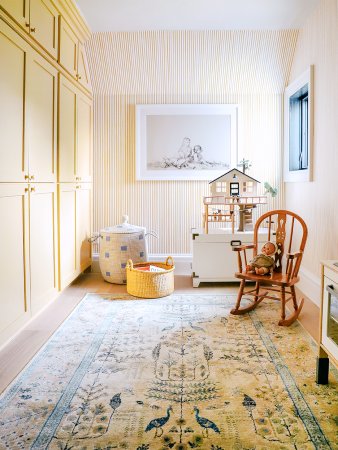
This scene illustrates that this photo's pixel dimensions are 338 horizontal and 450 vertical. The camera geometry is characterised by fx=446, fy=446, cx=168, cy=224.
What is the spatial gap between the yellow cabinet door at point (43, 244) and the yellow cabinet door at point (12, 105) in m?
0.31

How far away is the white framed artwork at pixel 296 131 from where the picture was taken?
443 centimetres

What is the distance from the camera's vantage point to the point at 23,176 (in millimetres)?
2910

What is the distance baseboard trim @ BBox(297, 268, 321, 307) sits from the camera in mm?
3752

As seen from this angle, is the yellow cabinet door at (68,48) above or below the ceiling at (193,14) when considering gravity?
below

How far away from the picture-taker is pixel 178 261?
5152 mm

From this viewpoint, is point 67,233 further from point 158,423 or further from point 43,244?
point 158,423

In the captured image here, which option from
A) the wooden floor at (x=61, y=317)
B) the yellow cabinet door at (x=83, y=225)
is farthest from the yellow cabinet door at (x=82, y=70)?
the wooden floor at (x=61, y=317)

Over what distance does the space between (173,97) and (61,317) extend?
283 centimetres

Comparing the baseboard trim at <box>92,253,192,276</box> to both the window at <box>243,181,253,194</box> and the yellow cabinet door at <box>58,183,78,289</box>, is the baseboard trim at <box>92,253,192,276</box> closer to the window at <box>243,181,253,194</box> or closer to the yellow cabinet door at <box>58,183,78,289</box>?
the yellow cabinet door at <box>58,183,78,289</box>

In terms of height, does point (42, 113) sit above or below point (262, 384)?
above

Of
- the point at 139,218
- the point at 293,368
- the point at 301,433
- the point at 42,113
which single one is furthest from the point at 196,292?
the point at 301,433

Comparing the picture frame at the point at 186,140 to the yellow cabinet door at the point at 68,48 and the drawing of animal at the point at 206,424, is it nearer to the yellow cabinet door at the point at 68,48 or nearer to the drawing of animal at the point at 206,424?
the yellow cabinet door at the point at 68,48

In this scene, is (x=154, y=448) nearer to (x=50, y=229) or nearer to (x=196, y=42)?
(x=50, y=229)

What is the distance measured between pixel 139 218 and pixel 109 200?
406 millimetres
